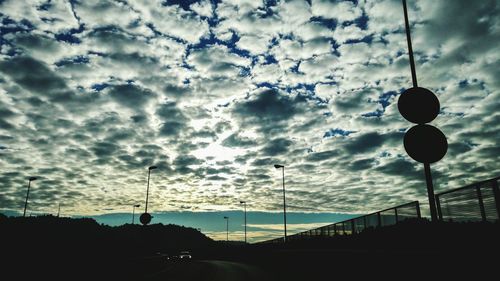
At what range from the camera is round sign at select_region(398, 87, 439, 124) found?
6.18 meters

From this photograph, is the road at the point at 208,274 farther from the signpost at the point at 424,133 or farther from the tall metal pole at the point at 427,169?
the signpost at the point at 424,133

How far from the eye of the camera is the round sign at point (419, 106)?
618 centimetres

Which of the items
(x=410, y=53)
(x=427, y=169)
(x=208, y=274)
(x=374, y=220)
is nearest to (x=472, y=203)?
(x=427, y=169)

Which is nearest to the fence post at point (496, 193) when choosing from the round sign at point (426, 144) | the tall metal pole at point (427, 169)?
the tall metal pole at point (427, 169)

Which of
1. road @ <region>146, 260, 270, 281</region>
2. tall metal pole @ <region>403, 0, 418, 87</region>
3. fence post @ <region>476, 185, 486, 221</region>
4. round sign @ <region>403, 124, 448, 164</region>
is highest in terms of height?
tall metal pole @ <region>403, 0, 418, 87</region>

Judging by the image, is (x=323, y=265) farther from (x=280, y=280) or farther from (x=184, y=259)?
(x=184, y=259)

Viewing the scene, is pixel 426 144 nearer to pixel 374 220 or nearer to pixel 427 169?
pixel 427 169

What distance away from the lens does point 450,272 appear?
21.8 ft

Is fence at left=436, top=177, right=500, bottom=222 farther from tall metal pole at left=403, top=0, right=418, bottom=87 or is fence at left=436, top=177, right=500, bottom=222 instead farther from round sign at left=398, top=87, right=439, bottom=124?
round sign at left=398, top=87, right=439, bottom=124

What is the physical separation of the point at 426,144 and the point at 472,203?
173 inches

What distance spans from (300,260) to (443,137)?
18510 millimetres

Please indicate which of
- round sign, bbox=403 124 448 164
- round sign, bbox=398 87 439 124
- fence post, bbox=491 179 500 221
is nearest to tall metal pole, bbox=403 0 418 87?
round sign, bbox=398 87 439 124

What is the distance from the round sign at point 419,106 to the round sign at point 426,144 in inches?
9.5

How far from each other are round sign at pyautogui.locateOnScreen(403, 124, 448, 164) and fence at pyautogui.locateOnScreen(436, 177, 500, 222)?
3259 mm
